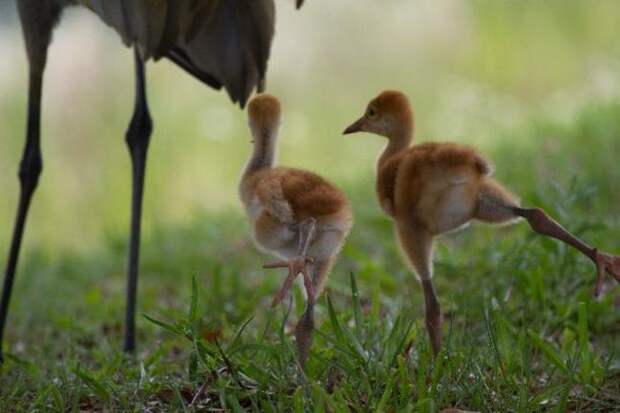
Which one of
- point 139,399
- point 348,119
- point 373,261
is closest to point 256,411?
point 139,399

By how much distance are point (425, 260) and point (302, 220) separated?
1.03ft

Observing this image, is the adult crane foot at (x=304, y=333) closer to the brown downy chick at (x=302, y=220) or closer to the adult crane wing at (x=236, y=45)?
the brown downy chick at (x=302, y=220)

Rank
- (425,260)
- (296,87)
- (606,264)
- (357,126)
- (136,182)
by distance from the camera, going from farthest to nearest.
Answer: (296,87) → (136,182) → (357,126) → (425,260) → (606,264)

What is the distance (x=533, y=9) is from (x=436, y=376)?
28.5 ft

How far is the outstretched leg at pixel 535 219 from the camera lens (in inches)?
111

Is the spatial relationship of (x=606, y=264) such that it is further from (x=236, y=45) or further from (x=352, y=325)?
(x=236, y=45)

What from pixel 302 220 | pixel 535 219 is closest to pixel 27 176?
pixel 302 220

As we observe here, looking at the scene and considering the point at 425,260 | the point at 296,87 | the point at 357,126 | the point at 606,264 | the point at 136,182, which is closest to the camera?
the point at 606,264

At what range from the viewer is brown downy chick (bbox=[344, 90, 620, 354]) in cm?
284

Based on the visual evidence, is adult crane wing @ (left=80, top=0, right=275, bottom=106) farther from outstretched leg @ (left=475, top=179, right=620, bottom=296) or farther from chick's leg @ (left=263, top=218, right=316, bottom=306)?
outstretched leg @ (left=475, top=179, right=620, bottom=296)

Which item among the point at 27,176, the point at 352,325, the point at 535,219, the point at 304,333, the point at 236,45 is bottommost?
the point at 352,325

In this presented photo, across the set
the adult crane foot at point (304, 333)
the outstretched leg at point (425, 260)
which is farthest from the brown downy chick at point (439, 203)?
the adult crane foot at point (304, 333)

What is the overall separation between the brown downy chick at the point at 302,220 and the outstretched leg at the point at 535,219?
Answer: 32cm

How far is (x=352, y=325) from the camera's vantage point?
3.73 m
